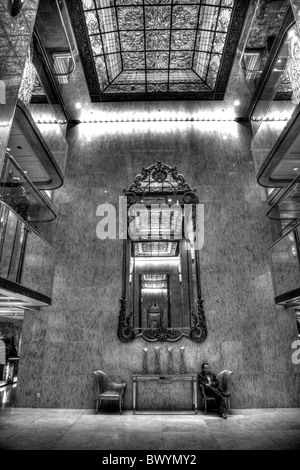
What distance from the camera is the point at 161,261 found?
313 inches

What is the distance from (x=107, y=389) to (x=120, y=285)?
7.82 feet

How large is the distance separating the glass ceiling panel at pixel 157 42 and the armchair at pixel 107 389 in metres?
7.74

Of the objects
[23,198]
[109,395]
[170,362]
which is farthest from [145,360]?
[23,198]

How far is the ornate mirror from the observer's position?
736 centimetres

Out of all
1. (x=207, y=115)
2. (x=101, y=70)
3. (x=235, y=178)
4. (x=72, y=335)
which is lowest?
(x=72, y=335)

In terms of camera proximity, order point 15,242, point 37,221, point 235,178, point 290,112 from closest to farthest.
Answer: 1. point 15,242
2. point 290,112
3. point 37,221
4. point 235,178

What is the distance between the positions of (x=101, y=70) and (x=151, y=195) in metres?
3.82

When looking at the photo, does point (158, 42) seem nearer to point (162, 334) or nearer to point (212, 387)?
point (162, 334)

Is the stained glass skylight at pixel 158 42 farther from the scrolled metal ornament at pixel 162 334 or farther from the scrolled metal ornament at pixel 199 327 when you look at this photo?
the scrolled metal ornament at pixel 162 334

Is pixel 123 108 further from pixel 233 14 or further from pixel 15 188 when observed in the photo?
pixel 15 188

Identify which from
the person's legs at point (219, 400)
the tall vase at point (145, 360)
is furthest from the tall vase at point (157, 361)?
the person's legs at point (219, 400)

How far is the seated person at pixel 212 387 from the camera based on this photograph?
240 inches

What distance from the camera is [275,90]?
6.79 meters

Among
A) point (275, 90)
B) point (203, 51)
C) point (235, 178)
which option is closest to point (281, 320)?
point (235, 178)
